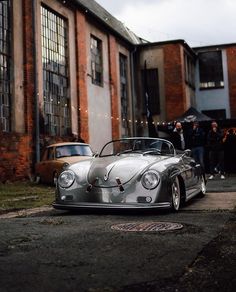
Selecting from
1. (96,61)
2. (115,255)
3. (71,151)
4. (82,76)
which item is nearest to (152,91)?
(96,61)

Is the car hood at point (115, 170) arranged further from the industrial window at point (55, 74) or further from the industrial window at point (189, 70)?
the industrial window at point (189, 70)

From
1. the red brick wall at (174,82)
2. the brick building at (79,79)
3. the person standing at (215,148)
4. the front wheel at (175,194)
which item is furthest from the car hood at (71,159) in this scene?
the red brick wall at (174,82)

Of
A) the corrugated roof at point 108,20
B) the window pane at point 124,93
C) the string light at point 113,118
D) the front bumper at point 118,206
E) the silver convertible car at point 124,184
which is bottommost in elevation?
the front bumper at point 118,206

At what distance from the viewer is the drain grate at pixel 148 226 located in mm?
5121

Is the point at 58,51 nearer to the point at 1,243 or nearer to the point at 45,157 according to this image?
the point at 45,157

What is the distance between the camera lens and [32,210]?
7785 millimetres

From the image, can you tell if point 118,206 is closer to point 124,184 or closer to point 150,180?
point 124,184

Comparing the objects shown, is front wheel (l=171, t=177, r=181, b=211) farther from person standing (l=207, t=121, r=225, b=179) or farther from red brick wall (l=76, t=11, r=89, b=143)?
red brick wall (l=76, t=11, r=89, b=143)

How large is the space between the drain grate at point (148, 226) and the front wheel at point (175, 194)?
134cm

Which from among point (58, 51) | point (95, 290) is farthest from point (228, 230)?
point (58, 51)

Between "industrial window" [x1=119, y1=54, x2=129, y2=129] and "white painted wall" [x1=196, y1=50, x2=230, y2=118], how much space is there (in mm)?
7220

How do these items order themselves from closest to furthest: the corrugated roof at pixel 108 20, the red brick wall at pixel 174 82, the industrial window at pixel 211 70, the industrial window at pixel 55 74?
the industrial window at pixel 55 74 < the corrugated roof at pixel 108 20 < the red brick wall at pixel 174 82 < the industrial window at pixel 211 70

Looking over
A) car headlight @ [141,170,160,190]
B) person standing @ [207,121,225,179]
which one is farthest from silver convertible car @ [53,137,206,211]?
person standing @ [207,121,225,179]

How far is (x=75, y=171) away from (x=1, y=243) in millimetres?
2799
